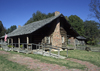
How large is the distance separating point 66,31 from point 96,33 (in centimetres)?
3871

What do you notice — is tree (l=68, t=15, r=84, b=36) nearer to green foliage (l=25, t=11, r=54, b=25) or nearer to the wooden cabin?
green foliage (l=25, t=11, r=54, b=25)

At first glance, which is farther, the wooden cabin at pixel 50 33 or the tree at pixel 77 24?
the tree at pixel 77 24

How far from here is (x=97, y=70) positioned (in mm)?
7348

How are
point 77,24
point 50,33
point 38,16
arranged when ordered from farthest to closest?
point 38,16 → point 77,24 → point 50,33

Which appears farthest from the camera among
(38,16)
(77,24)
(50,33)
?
(38,16)

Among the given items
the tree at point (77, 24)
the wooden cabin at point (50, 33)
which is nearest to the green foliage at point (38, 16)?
the tree at point (77, 24)

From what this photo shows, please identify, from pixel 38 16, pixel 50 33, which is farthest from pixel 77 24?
pixel 50 33

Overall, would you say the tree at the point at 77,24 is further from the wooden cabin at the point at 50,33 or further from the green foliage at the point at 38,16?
the wooden cabin at the point at 50,33

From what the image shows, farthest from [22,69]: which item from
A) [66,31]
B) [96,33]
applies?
[96,33]

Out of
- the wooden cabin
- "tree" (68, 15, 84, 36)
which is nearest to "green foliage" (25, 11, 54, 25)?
"tree" (68, 15, 84, 36)

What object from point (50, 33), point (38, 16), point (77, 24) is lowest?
point (50, 33)

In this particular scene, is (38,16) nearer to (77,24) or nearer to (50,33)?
(77,24)

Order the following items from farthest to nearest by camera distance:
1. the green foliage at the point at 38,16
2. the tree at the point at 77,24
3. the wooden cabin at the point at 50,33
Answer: the green foliage at the point at 38,16 < the tree at the point at 77,24 < the wooden cabin at the point at 50,33

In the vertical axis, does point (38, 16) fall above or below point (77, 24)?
above
